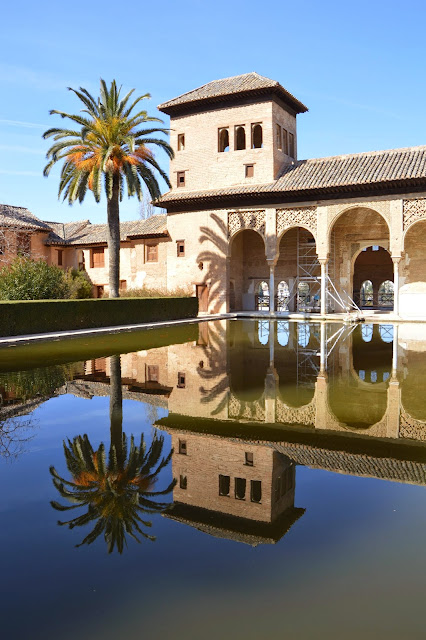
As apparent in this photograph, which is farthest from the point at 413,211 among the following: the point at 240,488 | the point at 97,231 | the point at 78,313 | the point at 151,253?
the point at 240,488

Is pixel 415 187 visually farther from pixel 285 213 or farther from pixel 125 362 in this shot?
pixel 125 362

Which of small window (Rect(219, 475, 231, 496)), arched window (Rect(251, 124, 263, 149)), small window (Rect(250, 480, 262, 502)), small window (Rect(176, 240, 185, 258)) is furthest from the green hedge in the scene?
small window (Rect(250, 480, 262, 502))

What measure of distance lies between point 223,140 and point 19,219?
13207 millimetres

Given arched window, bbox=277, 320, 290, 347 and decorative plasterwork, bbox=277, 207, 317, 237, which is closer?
arched window, bbox=277, 320, 290, 347

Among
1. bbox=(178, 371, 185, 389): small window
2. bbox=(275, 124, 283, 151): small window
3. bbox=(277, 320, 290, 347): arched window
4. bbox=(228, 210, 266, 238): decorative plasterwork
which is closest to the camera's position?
bbox=(178, 371, 185, 389): small window

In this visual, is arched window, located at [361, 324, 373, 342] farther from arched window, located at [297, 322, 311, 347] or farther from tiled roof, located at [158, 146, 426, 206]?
tiled roof, located at [158, 146, 426, 206]

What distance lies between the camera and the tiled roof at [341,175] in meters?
22.4

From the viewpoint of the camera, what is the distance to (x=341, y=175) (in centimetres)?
2406

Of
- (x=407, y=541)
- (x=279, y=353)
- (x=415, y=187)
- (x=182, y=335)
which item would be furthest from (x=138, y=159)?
(x=407, y=541)

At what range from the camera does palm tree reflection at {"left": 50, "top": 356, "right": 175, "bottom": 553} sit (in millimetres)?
3439

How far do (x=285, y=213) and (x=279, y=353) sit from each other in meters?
14.2

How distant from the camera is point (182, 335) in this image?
54.6 ft

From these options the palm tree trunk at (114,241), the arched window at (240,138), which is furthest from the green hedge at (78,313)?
the arched window at (240,138)

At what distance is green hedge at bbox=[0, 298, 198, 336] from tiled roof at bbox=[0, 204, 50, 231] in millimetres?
12788
